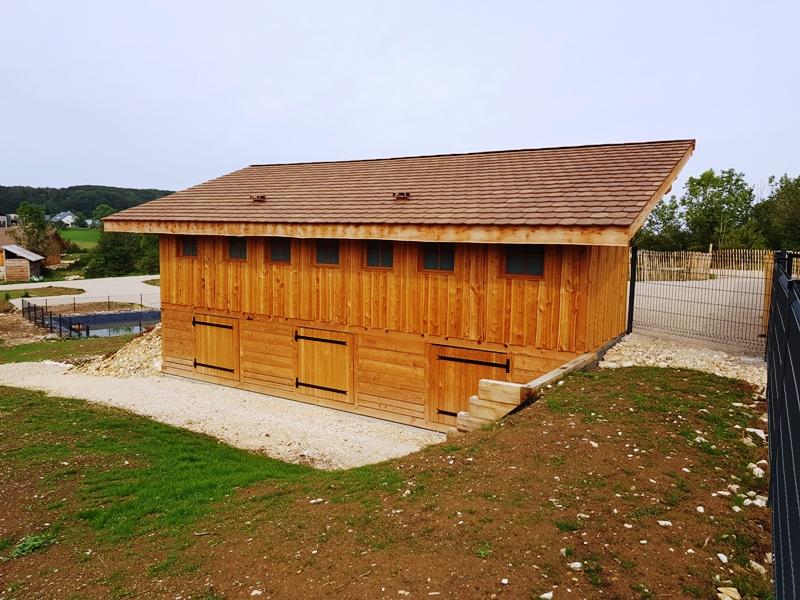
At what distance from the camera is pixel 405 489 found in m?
5.86

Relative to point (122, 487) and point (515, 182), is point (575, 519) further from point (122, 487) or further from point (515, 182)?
point (515, 182)

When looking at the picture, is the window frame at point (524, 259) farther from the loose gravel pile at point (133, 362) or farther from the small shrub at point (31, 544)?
the loose gravel pile at point (133, 362)

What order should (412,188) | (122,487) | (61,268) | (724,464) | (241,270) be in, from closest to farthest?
1. (724,464)
2. (122,487)
3. (412,188)
4. (241,270)
5. (61,268)

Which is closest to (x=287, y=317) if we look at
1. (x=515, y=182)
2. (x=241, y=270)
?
(x=241, y=270)

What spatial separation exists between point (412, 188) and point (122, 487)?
26.5 ft

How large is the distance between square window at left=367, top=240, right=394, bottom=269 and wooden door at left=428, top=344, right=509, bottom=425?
6.28ft

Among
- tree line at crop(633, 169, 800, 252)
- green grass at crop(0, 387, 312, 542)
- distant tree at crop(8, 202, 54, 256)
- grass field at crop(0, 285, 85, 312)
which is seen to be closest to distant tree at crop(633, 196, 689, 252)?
tree line at crop(633, 169, 800, 252)

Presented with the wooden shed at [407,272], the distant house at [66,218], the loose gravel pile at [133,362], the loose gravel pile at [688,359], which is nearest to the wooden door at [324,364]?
the wooden shed at [407,272]

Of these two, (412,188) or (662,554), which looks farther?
(412,188)

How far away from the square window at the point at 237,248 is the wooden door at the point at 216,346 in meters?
1.53

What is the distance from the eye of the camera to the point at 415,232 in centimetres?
1056

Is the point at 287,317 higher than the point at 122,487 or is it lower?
higher

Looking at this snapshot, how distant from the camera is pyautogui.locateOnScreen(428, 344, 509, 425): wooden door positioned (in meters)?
10.6

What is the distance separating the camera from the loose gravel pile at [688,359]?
8.88 metres
